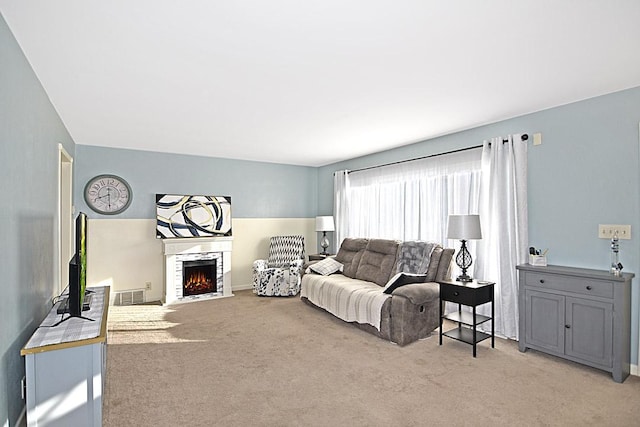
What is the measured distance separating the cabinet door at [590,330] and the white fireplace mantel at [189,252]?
4.80 meters

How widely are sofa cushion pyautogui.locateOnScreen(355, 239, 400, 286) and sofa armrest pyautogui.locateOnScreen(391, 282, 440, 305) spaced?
74cm

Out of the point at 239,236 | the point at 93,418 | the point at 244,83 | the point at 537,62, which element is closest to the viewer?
the point at 93,418

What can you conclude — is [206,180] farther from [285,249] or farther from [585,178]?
[585,178]

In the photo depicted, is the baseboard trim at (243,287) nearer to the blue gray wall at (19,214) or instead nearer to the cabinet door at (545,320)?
the blue gray wall at (19,214)

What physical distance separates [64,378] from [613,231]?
14.0 feet

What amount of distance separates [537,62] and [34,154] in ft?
12.1

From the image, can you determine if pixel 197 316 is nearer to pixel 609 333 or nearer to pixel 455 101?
pixel 455 101

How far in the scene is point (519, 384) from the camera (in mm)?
2873

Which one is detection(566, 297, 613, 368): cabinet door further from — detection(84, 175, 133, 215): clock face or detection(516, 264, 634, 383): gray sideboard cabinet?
detection(84, 175, 133, 215): clock face

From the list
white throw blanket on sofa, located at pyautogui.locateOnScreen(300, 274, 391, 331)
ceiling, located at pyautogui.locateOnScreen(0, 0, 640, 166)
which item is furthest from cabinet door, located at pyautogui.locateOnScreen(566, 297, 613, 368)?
ceiling, located at pyautogui.locateOnScreen(0, 0, 640, 166)

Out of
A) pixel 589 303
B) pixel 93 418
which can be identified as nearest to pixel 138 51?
pixel 93 418

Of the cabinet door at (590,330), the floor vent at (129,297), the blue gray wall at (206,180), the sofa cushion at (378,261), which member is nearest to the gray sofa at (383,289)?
the sofa cushion at (378,261)

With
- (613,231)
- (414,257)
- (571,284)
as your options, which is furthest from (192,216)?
(613,231)

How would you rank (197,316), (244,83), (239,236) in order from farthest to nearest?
(239,236)
(197,316)
(244,83)
